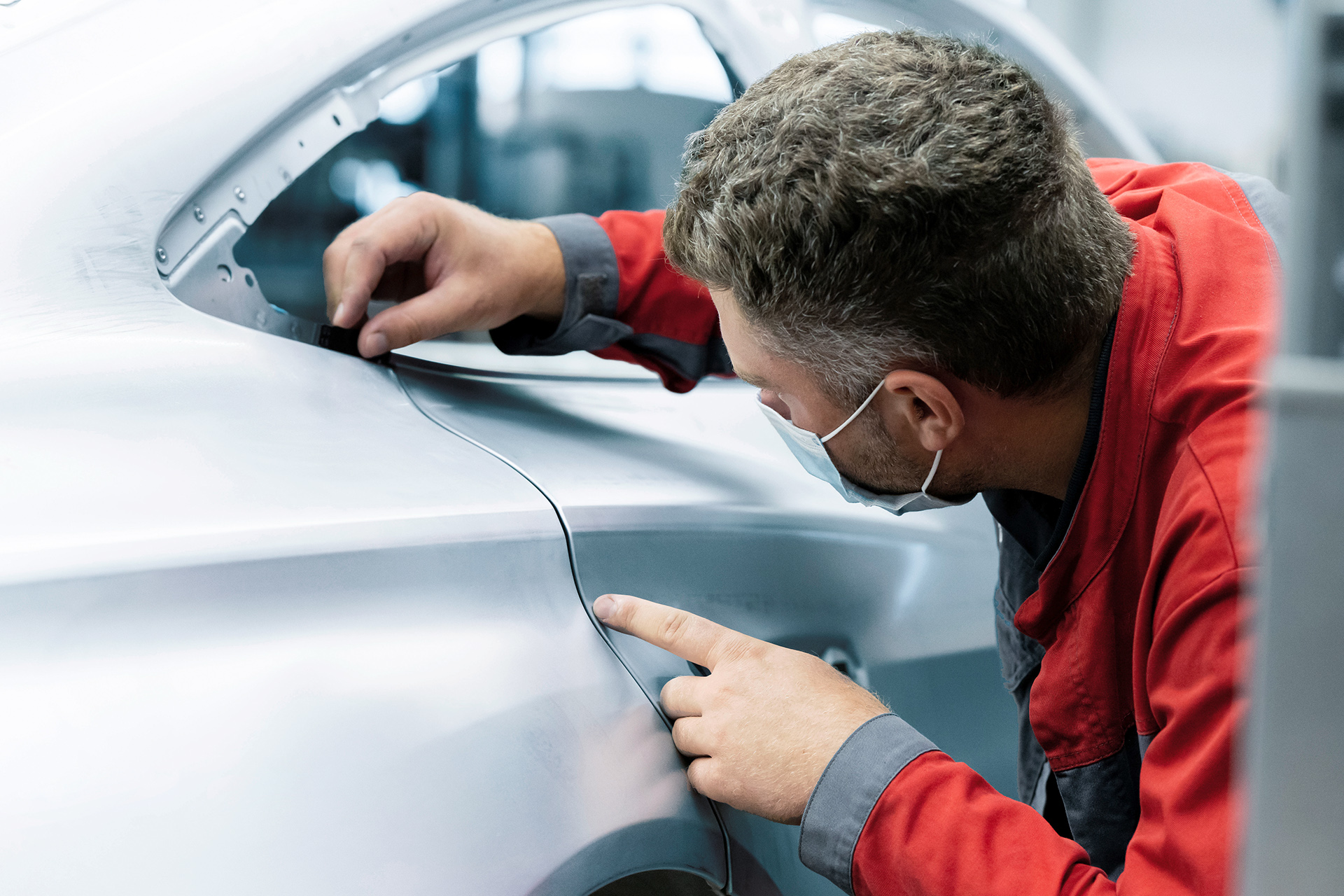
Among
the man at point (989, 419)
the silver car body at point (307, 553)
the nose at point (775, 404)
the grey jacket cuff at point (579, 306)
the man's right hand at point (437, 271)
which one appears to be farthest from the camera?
the grey jacket cuff at point (579, 306)

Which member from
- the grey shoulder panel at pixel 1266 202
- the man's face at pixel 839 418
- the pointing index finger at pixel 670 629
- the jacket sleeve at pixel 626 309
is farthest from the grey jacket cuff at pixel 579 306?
the grey shoulder panel at pixel 1266 202

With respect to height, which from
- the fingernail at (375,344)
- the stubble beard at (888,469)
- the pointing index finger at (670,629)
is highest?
the fingernail at (375,344)

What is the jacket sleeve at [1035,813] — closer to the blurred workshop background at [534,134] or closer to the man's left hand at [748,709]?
the man's left hand at [748,709]

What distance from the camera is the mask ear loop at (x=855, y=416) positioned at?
1161 millimetres

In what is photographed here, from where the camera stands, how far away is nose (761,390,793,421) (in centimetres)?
127

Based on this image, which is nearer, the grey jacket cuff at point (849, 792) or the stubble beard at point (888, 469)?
the grey jacket cuff at point (849, 792)

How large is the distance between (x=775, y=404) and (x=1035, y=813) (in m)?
0.54

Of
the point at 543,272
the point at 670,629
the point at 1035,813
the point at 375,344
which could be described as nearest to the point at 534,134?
the point at 543,272

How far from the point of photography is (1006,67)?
3.79ft

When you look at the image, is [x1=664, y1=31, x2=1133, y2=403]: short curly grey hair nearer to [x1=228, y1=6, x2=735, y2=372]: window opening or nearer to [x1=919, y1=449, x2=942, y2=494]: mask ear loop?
[x1=919, y1=449, x2=942, y2=494]: mask ear loop

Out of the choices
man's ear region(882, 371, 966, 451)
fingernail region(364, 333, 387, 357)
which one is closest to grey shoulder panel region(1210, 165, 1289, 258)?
man's ear region(882, 371, 966, 451)

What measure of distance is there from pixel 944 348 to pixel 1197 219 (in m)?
0.37

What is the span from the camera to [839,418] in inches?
47.7

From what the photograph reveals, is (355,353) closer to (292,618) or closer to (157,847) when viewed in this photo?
(292,618)
